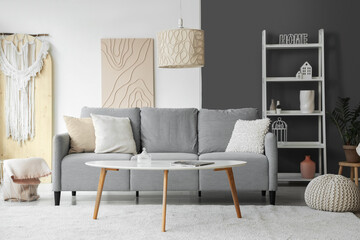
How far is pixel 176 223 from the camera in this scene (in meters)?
3.66

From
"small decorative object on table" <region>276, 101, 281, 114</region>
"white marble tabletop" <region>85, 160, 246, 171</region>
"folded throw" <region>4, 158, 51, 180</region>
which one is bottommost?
"folded throw" <region>4, 158, 51, 180</region>

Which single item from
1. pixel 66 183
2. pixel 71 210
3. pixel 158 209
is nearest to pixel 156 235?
pixel 158 209

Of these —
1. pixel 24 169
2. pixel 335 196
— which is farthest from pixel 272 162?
pixel 24 169

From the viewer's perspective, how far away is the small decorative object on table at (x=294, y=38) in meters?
6.20

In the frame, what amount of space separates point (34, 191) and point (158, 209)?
4.68 feet

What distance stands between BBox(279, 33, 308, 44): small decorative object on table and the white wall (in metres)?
1.14

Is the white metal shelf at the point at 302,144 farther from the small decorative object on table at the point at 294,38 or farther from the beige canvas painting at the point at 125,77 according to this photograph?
the beige canvas painting at the point at 125,77

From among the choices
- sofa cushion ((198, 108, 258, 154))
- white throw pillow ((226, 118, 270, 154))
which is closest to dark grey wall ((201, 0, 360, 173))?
sofa cushion ((198, 108, 258, 154))

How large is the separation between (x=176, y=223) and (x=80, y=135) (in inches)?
67.7

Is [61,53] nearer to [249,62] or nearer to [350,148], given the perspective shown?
[249,62]

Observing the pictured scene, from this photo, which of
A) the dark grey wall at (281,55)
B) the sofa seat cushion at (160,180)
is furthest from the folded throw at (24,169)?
the dark grey wall at (281,55)

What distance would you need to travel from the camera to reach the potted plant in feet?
18.5

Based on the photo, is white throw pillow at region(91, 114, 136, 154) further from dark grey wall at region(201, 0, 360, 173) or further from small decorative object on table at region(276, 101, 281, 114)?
small decorative object on table at region(276, 101, 281, 114)

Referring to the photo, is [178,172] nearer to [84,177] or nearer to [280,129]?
[84,177]
